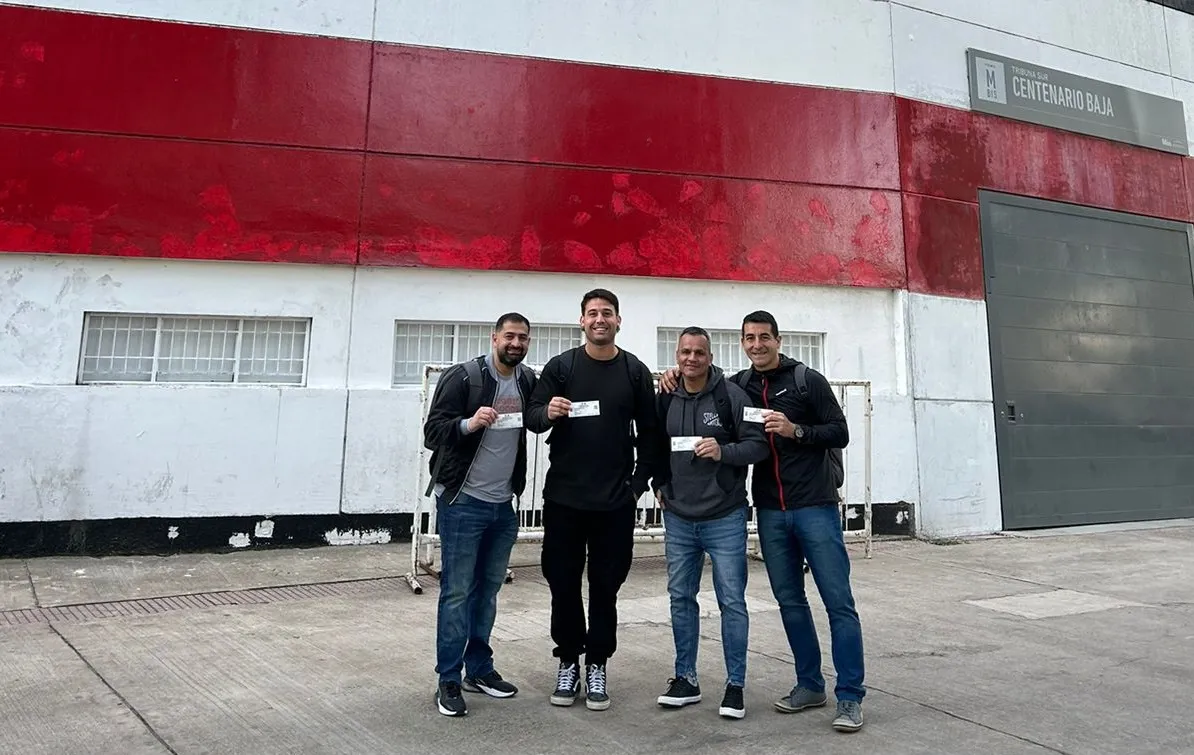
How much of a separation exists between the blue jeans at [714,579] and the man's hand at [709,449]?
1.07ft

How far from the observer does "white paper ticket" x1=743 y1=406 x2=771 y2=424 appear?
3.71m

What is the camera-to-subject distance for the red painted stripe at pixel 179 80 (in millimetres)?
7562

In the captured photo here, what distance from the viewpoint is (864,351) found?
9.57 meters

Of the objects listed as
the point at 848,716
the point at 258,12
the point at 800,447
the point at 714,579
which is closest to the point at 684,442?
the point at 800,447

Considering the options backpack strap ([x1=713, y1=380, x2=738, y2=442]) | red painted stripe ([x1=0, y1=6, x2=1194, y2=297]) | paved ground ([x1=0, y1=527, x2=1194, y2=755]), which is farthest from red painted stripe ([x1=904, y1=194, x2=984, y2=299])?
backpack strap ([x1=713, y1=380, x2=738, y2=442])

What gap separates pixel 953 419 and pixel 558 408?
7.55 metres

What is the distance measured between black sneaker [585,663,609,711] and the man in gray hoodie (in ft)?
0.90

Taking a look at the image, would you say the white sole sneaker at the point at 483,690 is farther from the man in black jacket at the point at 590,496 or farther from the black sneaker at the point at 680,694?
the black sneaker at the point at 680,694

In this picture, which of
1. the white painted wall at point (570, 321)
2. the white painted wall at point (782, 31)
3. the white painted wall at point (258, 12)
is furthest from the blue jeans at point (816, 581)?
the white painted wall at point (258, 12)

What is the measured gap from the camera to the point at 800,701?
3.69 metres

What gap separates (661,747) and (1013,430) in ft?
27.8

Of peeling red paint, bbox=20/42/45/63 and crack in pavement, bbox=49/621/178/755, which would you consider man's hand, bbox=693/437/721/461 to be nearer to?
crack in pavement, bbox=49/621/178/755

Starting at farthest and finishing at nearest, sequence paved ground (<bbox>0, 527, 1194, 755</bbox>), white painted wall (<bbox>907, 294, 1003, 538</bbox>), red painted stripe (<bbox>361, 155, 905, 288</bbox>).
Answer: white painted wall (<bbox>907, 294, 1003, 538</bbox>)
red painted stripe (<bbox>361, 155, 905, 288</bbox>)
paved ground (<bbox>0, 527, 1194, 755</bbox>)

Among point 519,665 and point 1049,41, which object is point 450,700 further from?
point 1049,41
